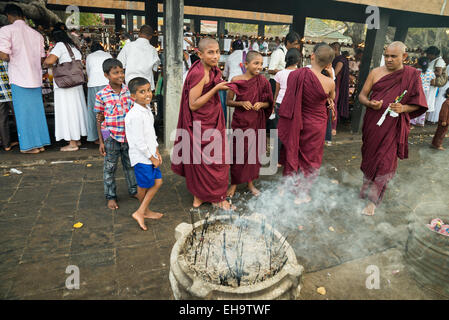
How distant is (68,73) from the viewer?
203 inches

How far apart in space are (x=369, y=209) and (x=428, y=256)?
1.22 metres

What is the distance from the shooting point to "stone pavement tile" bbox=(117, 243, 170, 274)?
2898mm

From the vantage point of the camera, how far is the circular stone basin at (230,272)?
6.13ft

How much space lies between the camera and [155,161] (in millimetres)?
3295

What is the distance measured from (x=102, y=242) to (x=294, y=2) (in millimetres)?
8725

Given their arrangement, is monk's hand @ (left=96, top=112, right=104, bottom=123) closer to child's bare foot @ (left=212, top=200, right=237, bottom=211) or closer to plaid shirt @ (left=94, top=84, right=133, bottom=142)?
plaid shirt @ (left=94, top=84, right=133, bottom=142)

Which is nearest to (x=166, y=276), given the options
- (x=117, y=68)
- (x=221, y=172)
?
(x=221, y=172)

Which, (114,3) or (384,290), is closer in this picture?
(384,290)

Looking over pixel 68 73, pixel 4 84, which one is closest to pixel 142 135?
pixel 68 73

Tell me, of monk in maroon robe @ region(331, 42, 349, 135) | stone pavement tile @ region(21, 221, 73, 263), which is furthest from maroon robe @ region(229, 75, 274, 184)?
monk in maroon robe @ region(331, 42, 349, 135)

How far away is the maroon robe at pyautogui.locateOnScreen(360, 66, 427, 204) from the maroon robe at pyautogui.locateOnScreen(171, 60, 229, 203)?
1967mm

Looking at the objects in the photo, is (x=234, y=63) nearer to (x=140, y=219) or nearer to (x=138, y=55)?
(x=138, y=55)

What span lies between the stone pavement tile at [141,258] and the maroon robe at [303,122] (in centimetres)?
210
